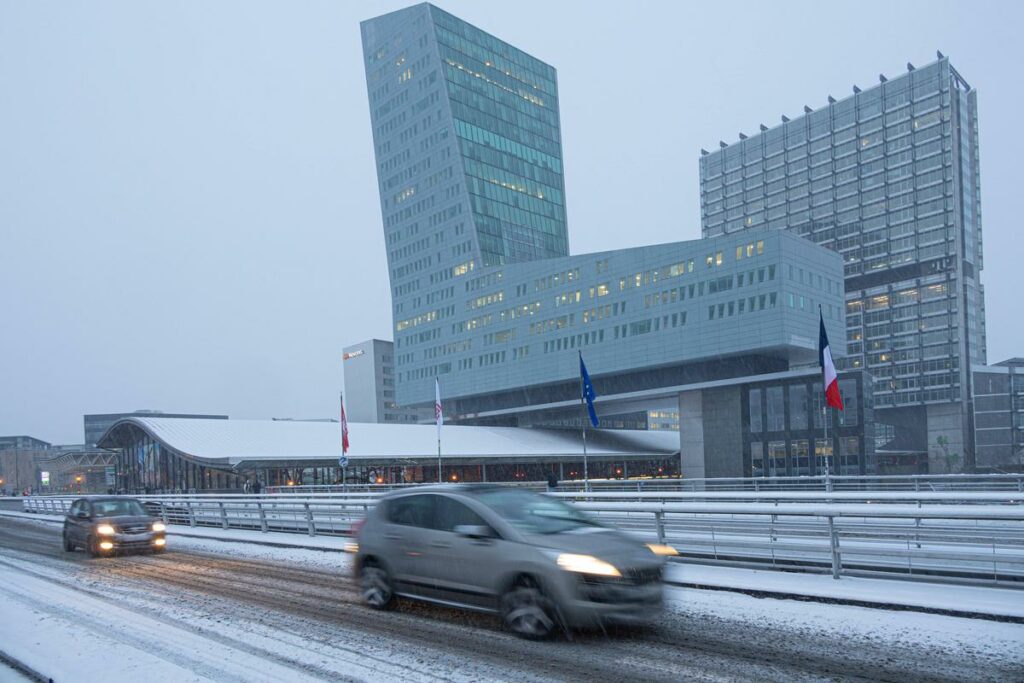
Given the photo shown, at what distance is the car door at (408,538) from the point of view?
10117 millimetres

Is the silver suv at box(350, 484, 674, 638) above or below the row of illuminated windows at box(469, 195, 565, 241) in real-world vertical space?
below

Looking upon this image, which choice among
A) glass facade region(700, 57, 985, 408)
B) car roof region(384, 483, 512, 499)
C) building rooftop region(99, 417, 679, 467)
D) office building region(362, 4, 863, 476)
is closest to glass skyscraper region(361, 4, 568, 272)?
office building region(362, 4, 863, 476)

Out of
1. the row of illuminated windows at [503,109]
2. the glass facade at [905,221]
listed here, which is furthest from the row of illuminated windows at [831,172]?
the row of illuminated windows at [503,109]

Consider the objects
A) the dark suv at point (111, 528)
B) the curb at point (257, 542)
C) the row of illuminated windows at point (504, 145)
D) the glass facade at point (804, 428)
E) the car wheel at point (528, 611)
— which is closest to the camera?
the car wheel at point (528, 611)

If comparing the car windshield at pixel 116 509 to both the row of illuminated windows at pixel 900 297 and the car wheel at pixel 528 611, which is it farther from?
the row of illuminated windows at pixel 900 297

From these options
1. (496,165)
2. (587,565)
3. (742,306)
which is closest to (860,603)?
(587,565)

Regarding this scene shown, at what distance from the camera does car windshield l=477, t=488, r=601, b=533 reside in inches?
367

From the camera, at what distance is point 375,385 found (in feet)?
555

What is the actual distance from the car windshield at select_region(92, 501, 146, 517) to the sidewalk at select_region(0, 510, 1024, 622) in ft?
44.8

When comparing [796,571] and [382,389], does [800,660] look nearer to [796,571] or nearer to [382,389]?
[796,571]

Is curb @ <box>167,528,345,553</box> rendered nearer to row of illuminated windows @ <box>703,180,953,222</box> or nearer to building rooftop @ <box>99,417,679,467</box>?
building rooftop @ <box>99,417,679,467</box>

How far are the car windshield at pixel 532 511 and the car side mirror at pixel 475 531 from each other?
0.82 feet

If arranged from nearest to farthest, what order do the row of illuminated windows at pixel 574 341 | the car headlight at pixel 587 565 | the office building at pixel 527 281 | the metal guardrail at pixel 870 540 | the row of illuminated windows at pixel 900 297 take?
the car headlight at pixel 587 565 → the metal guardrail at pixel 870 540 → the office building at pixel 527 281 → the row of illuminated windows at pixel 574 341 → the row of illuminated windows at pixel 900 297

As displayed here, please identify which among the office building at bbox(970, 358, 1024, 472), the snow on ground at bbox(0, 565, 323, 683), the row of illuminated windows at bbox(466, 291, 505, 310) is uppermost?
the row of illuminated windows at bbox(466, 291, 505, 310)
